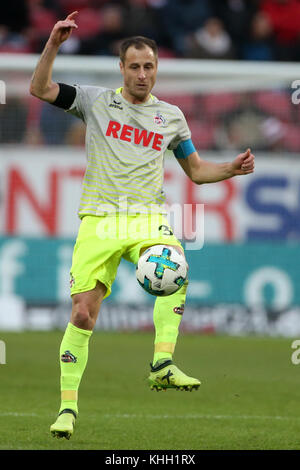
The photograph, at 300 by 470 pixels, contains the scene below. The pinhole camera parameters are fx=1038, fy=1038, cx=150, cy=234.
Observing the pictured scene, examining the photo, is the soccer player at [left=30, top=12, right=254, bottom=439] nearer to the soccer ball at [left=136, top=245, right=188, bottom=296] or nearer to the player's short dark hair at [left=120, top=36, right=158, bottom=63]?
the player's short dark hair at [left=120, top=36, right=158, bottom=63]

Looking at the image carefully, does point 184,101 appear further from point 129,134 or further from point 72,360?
point 72,360

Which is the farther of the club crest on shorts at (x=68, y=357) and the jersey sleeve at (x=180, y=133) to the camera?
the jersey sleeve at (x=180, y=133)

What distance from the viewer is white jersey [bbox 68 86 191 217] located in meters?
7.04

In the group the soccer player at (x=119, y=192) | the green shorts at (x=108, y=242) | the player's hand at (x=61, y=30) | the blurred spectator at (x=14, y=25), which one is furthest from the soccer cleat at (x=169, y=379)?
the blurred spectator at (x=14, y=25)

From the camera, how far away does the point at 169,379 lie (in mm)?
6848

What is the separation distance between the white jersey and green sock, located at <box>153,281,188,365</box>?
0.64m

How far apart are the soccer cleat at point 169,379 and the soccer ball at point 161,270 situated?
1.61ft

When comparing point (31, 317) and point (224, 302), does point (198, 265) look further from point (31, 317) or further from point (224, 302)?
point (31, 317)

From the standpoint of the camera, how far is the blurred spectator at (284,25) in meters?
17.7

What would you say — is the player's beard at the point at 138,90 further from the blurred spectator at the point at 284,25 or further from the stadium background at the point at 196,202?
the blurred spectator at the point at 284,25

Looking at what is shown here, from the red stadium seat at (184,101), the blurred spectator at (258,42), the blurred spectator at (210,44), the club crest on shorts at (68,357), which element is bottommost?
the club crest on shorts at (68,357)

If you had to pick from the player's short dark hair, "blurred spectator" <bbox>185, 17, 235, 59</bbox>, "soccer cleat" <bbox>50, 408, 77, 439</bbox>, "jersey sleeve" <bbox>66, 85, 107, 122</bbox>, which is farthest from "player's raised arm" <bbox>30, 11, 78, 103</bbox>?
"blurred spectator" <bbox>185, 17, 235, 59</bbox>
